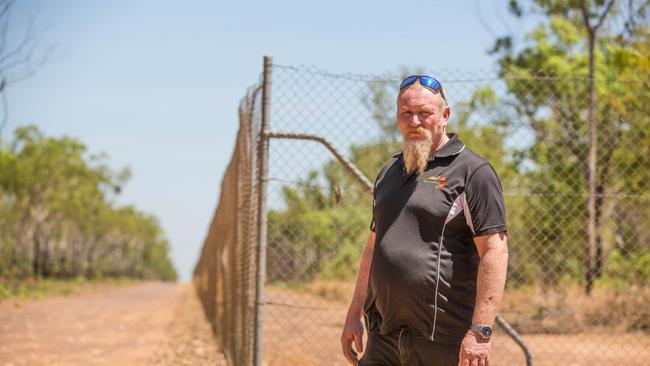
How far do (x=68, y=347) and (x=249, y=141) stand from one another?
6.65 m

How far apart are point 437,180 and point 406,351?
0.75 metres

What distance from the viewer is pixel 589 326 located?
11.6 meters

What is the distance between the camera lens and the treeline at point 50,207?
133ft

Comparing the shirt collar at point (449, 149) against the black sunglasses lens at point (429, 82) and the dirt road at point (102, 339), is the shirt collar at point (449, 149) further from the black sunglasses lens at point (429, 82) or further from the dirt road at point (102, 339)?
the dirt road at point (102, 339)

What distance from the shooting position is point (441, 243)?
10.6 ft

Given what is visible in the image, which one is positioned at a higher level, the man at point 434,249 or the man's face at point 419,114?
the man's face at point 419,114

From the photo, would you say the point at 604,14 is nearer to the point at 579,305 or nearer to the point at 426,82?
the point at 579,305

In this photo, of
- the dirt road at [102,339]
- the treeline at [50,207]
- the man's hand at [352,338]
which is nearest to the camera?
the man's hand at [352,338]

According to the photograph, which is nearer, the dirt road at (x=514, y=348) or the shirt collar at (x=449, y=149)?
the shirt collar at (x=449, y=149)

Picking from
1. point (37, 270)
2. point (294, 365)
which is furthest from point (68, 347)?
point (37, 270)

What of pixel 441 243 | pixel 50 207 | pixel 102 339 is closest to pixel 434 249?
pixel 441 243

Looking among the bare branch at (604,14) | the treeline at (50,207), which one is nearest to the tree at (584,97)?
the bare branch at (604,14)

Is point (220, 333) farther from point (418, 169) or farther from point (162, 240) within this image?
point (162, 240)

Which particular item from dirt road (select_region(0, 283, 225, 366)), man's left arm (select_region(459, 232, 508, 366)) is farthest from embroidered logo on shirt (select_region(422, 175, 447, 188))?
dirt road (select_region(0, 283, 225, 366))
